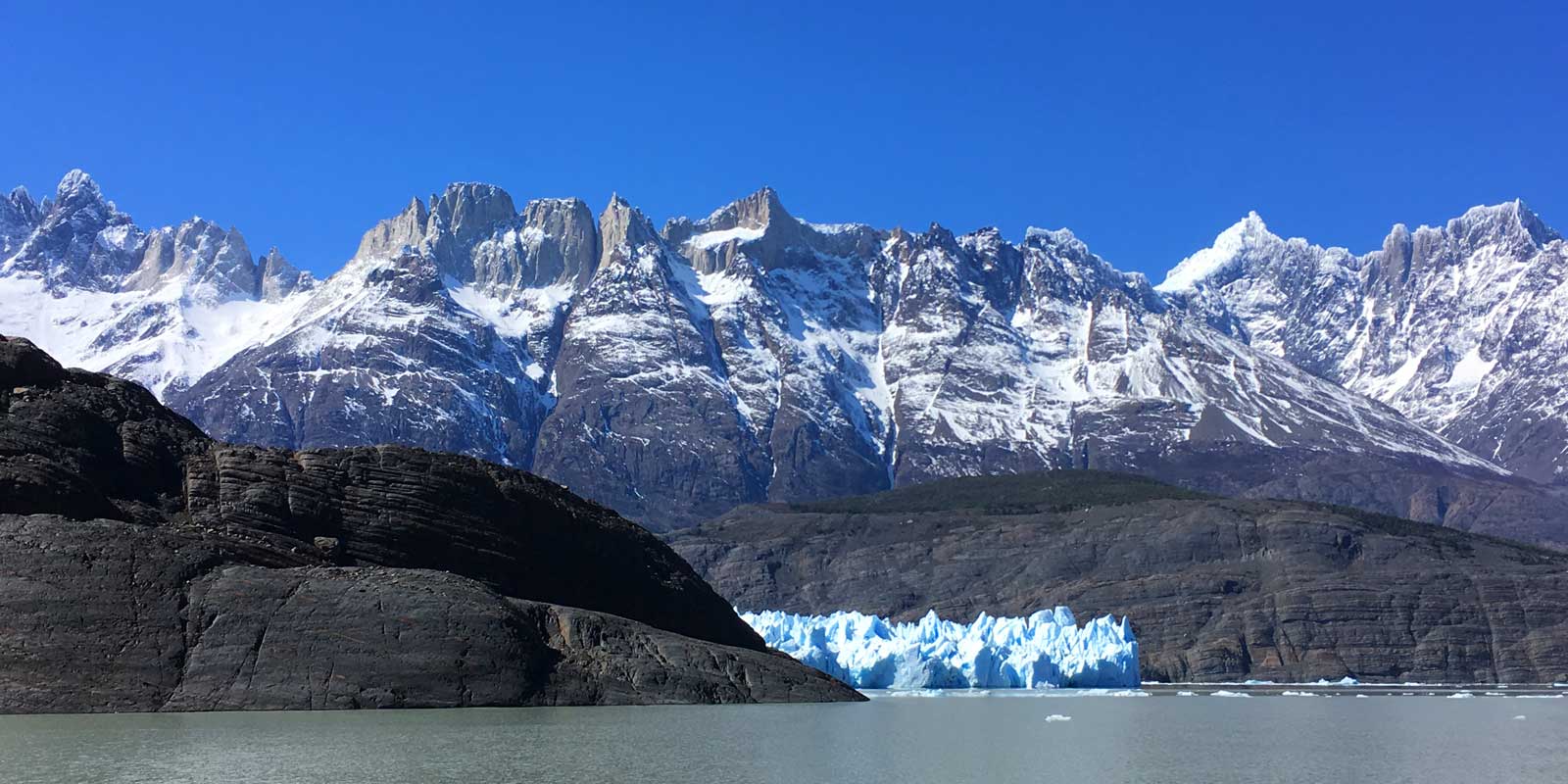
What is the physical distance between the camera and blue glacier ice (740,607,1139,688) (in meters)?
171

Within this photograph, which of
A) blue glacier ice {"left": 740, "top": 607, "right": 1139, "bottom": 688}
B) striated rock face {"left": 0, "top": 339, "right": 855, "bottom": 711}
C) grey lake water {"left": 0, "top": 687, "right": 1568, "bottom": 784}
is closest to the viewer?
grey lake water {"left": 0, "top": 687, "right": 1568, "bottom": 784}

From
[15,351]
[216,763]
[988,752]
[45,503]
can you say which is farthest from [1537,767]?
[15,351]

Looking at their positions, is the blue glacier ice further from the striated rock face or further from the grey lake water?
the grey lake water

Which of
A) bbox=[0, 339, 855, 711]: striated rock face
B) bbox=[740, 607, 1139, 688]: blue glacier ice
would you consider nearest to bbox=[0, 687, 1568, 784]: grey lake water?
bbox=[0, 339, 855, 711]: striated rock face

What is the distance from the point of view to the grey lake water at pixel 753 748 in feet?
218

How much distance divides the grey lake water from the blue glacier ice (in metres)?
56.8

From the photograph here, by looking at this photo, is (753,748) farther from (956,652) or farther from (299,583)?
(956,652)

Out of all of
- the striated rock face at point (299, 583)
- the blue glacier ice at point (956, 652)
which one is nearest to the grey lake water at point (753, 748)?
the striated rock face at point (299, 583)

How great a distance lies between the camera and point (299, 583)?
334 ft

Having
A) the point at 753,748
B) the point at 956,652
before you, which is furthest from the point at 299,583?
the point at 956,652

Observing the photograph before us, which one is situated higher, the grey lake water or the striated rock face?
the striated rock face

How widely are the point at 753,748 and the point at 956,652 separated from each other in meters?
104

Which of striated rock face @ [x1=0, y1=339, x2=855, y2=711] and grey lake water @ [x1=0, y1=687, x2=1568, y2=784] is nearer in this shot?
grey lake water @ [x1=0, y1=687, x2=1568, y2=784]

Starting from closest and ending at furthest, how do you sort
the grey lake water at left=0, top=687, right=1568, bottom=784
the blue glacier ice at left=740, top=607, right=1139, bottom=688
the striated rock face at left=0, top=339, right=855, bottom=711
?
1. the grey lake water at left=0, top=687, right=1568, bottom=784
2. the striated rock face at left=0, top=339, right=855, bottom=711
3. the blue glacier ice at left=740, top=607, right=1139, bottom=688
